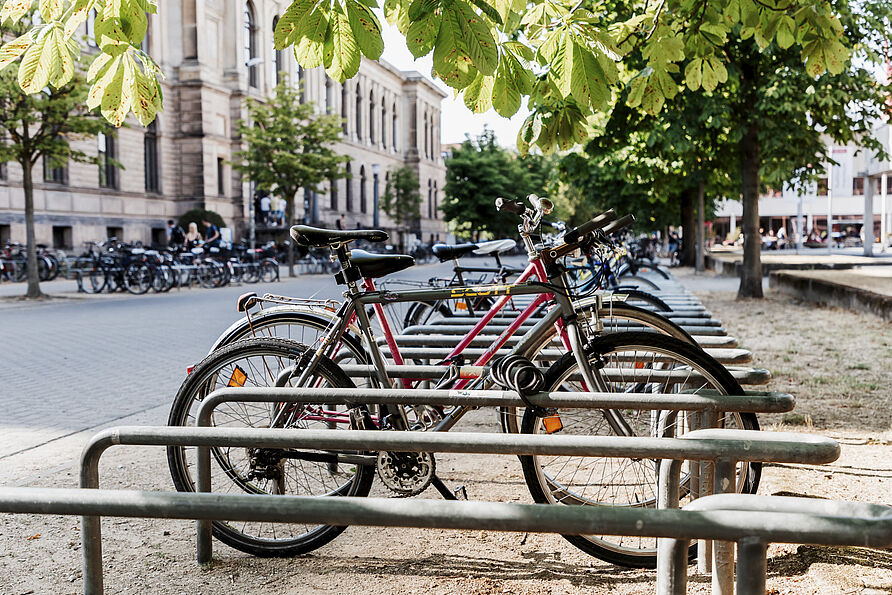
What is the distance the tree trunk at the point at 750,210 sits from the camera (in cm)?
1627

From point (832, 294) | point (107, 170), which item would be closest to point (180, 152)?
→ point (107, 170)

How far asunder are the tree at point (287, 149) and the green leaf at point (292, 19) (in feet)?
101

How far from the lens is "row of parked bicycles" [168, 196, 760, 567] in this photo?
11.3ft

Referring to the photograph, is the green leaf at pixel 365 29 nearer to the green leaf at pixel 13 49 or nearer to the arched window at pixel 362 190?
the green leaf at pixel 13 49

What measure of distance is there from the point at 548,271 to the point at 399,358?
0.77 m

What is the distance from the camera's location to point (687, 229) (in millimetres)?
33562

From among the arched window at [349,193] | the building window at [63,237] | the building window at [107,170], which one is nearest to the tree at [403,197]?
the arched window at [349,193]

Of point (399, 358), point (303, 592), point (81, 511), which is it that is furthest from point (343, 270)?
point (81, 511)

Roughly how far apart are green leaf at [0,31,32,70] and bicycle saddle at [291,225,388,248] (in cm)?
120

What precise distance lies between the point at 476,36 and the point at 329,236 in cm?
135

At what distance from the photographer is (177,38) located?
44062 mm

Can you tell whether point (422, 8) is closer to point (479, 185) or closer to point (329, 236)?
point (329, 236)

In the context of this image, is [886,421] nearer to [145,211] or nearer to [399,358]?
[399,358]

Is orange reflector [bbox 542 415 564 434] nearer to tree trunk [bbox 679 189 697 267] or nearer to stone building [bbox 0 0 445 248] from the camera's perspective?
tree trunk [bbox 679 189 697 267]
